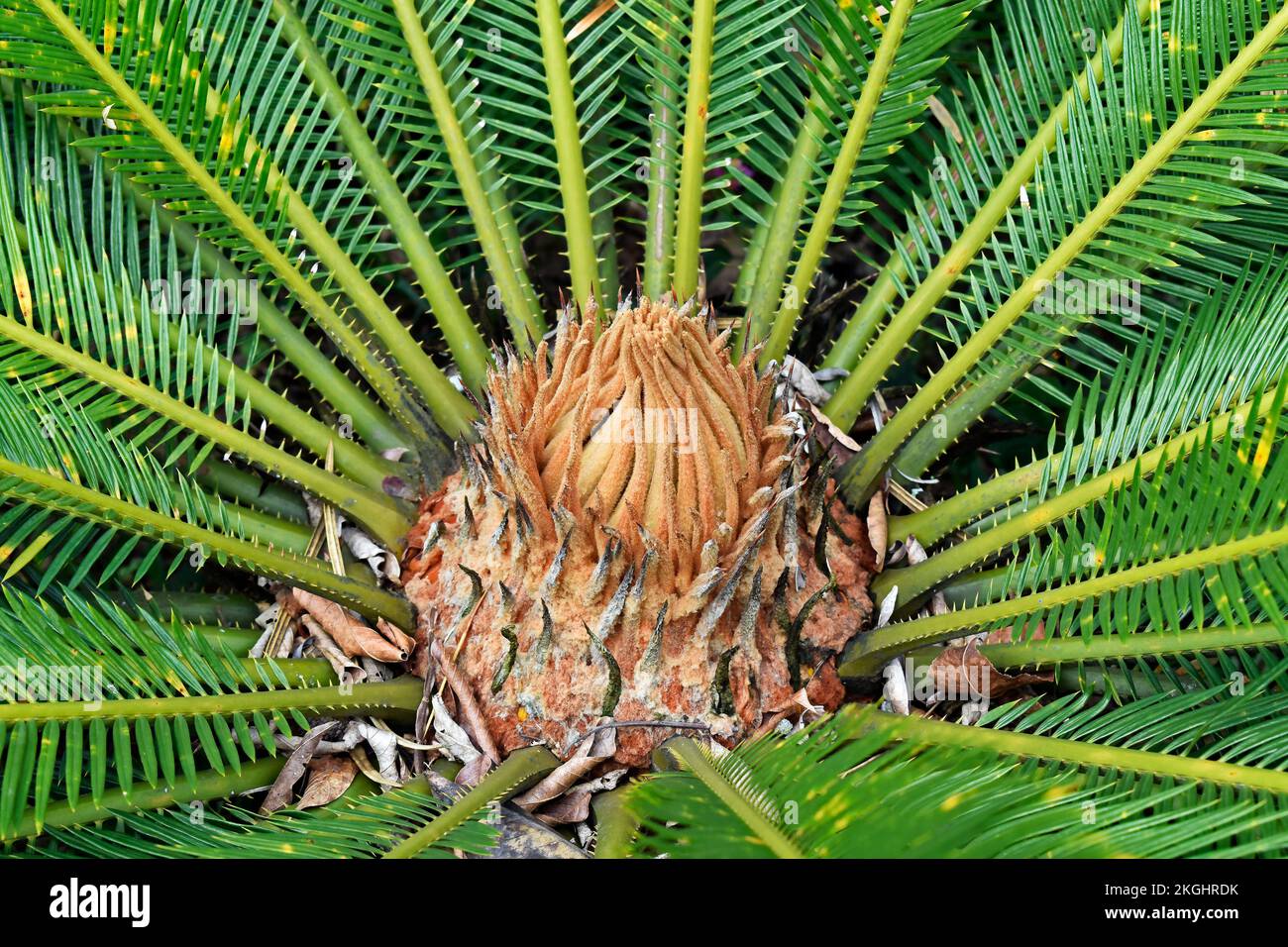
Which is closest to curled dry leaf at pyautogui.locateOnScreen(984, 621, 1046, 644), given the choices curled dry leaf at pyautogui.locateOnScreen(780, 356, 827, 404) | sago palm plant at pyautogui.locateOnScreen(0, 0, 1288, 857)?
sago palm plant at pyautogui.locateOnScreen(0, 0, 1288, 857)

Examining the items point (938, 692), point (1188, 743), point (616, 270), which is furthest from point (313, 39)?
point (1188, 743)

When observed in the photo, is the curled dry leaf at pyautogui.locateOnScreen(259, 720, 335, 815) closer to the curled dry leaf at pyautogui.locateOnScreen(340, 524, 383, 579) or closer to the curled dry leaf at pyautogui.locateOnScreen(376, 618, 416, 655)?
the curled dry leaf at pyautogui.locateOnScreen(376, 618, 416, 655)

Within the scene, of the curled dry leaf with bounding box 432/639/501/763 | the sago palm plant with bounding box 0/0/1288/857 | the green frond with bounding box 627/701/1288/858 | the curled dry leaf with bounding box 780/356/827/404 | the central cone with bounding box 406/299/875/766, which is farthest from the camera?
the curled dry leaf with bounding box 780/356/827/404

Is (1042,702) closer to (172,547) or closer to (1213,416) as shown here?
(1213,416)

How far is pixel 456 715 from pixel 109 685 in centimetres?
52

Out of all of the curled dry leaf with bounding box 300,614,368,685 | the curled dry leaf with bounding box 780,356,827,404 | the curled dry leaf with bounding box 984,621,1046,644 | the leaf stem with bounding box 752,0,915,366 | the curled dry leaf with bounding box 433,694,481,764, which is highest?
the leaf stem with bounding box 752,0,915,366

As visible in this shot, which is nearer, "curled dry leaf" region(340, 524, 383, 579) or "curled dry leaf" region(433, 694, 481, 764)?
"curled dry leaf" region(433, 694, 481, 764)

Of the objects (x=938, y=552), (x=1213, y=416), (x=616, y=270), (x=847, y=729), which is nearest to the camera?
(x=847, y=729)

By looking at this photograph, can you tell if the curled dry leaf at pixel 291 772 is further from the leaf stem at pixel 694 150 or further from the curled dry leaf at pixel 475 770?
the leaf stem at pixel 694 150

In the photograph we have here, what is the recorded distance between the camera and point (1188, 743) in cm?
167

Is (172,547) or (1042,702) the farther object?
(172,547)

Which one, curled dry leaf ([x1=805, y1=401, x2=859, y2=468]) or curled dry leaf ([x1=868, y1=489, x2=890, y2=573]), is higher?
curled dry leaf ([x1=805, y1=401, x2=859, y2=468])

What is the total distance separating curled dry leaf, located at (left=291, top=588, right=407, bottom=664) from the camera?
2029mm

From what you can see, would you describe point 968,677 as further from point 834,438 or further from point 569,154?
point 569,154
